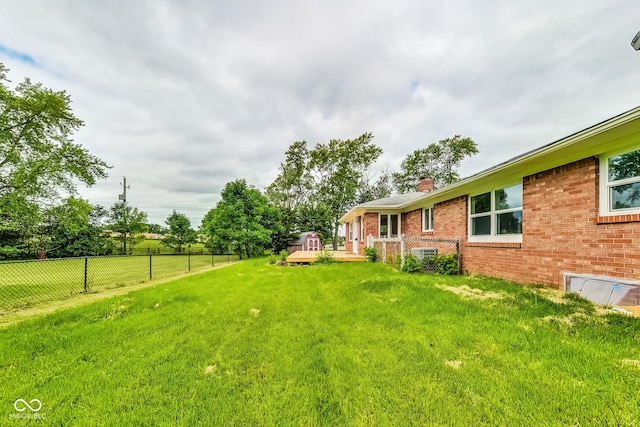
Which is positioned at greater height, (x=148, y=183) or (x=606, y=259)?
(x=148, y=183)

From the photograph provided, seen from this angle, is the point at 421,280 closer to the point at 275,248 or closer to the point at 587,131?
the point at 587,131

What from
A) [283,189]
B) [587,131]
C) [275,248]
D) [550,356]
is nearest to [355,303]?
[550,356]

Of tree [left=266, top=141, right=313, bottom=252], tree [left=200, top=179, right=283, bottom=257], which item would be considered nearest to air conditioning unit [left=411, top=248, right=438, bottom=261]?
tree [left=200, top=179, right=283, bottom=257]

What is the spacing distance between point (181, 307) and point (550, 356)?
5524 millimetres

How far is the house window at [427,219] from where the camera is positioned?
1103 centimetres

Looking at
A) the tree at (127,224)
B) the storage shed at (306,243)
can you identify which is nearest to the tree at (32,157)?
the storage shed at (306,243)

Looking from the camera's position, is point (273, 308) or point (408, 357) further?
point (273, 308)

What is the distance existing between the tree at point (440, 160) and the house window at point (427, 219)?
19617mm

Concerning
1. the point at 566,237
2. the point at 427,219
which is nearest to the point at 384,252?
the point at 427,219

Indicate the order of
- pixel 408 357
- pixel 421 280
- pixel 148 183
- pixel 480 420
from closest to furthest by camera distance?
1. pixel 480 420
2. pixel 408 357
3. pixel 421 280
4. pixel 148 183

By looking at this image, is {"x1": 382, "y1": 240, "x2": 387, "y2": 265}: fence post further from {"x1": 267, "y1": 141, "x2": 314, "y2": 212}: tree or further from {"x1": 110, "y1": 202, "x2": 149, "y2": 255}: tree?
{"x1": 110, "y1": 202, "x2": 149, "y2": 255}: tree

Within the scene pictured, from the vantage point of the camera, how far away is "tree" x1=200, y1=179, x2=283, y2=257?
20.1 meters

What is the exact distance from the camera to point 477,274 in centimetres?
712

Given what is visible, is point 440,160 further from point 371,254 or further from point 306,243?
point 371,254
